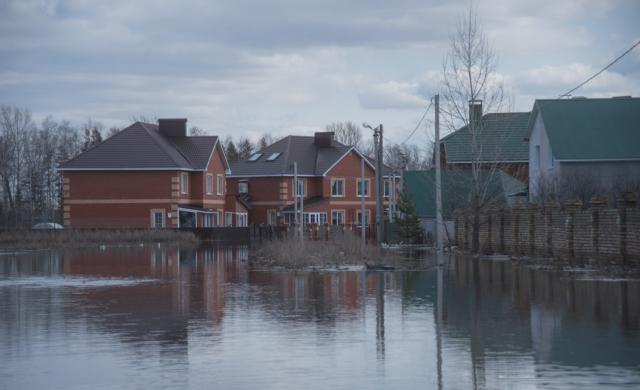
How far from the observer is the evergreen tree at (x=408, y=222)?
5371 centimetres

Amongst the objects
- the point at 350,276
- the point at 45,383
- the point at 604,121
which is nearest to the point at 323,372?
the point at 45,383

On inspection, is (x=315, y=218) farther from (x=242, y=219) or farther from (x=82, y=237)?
(x=82, y=237)

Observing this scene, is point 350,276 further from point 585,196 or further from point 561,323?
point 585,196

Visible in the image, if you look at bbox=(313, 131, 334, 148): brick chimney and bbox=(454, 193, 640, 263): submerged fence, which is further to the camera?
bbox=(313, 131, 334, 148): brick chimney

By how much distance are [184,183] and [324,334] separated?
56610 mm

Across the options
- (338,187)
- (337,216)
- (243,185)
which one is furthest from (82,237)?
(338,187)

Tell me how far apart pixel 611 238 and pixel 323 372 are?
17.4 metres

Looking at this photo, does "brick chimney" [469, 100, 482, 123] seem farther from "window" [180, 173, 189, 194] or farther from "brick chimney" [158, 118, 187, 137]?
"brick chimney" [158, 118, 187, 137]

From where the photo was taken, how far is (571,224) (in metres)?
29.2

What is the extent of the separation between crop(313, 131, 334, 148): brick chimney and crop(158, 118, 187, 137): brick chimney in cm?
1515

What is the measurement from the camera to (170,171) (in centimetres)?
6750

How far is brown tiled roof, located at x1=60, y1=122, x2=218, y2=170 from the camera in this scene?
67438 millimetres

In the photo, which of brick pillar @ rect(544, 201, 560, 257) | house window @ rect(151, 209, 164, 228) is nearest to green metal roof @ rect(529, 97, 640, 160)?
brick pillar @ rect(544, 201, 560, 257)

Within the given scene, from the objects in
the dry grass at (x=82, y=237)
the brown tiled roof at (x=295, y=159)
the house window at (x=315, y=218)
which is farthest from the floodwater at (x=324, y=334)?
the brown tiled roof at (x=295, y=159)
